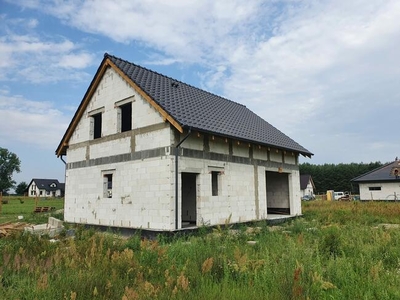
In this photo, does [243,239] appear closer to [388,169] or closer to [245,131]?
[245,131]

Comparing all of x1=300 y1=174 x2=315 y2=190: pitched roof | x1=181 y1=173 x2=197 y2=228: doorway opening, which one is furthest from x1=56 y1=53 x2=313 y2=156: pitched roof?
x1=300 y1=174 x2=315 y2=190: pitched roof

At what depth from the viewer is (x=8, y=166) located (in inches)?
3396

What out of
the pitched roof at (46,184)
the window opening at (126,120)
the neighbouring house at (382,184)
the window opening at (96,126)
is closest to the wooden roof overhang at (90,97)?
the window opening at (96,126)

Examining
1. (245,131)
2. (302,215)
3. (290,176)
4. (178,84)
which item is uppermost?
(178,84)

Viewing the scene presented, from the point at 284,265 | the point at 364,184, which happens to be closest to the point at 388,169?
the point at 364,184

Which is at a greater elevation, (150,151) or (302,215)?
(150,151)

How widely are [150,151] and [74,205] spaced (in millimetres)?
5884

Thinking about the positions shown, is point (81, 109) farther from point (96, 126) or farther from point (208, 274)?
point (208, 274)

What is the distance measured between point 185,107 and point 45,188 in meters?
78.7

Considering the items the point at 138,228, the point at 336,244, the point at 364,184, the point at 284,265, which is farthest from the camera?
the point at 364,184

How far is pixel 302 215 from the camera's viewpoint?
53.7 ft

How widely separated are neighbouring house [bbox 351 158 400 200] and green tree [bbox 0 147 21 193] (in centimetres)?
8501

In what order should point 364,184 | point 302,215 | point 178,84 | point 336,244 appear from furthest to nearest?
point 364,184, point 302,215, point 178,84, point 336,244

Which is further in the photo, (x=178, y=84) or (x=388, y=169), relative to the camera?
(x=388, y=169)
